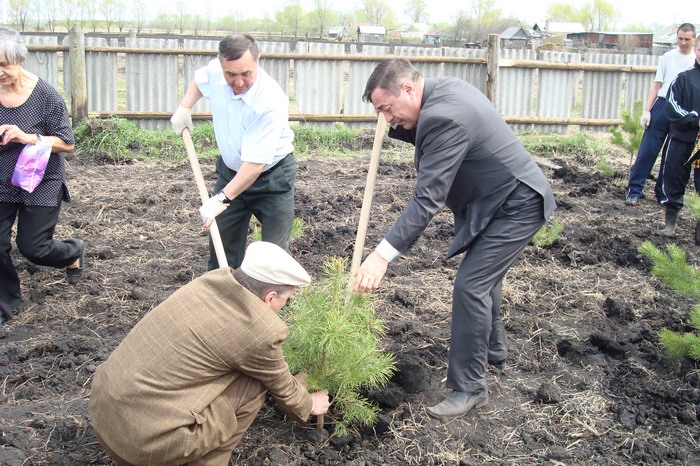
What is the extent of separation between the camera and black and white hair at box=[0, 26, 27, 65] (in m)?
4.34

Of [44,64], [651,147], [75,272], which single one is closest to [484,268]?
[75,272]

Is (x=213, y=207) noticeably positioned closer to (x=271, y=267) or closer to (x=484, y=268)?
(x=271, y=267)

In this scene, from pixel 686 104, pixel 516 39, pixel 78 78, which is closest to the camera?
pixel 686 104

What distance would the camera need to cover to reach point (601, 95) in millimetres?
13492

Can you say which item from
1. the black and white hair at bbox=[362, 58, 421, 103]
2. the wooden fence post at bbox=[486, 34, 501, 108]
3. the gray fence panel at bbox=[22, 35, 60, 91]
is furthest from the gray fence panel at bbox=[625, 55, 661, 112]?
the black and white hair at bbox=[362, 58, 421, 103]

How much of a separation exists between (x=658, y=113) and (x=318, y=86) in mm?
5879

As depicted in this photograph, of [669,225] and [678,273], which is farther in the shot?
[669,225]

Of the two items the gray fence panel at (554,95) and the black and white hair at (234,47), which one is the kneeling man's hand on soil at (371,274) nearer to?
the black and white hair at (234,47)

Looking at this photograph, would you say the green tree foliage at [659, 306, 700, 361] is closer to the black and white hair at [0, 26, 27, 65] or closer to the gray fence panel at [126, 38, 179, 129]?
the black and white hair at [0, 26, 27, 65]

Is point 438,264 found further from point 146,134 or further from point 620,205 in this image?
point 146,134

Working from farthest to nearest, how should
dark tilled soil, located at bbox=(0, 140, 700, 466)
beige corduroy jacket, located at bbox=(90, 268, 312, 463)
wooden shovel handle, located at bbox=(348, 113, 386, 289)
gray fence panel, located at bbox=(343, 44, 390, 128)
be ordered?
gray fence panel, located at bbox=(343, 44, 390, 128), wooden shovel handle, located at bbox=(348, 113, 386, 289), dark tilled soil, located at bbox=(0, 140, 700, 466), beige corduroy jacket, located at bbox=(90, 268, 312, 463)

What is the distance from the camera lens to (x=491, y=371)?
14.2 feet

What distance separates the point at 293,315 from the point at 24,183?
88.6 inches

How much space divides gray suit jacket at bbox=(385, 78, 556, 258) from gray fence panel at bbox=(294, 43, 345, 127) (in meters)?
8.56
